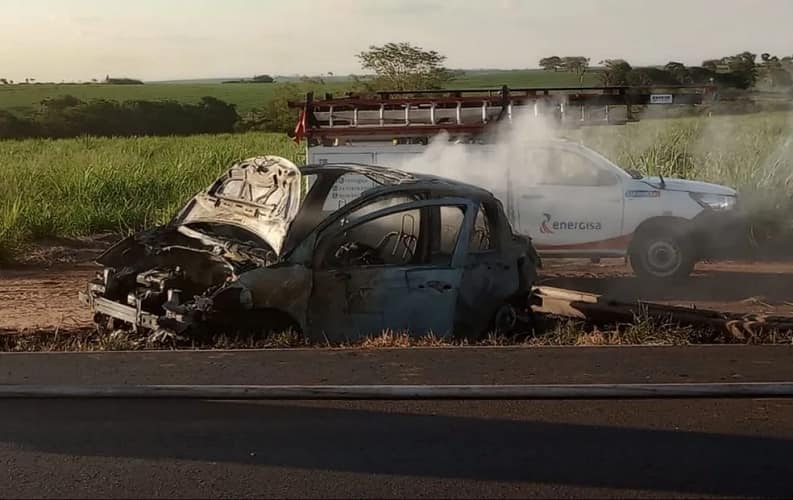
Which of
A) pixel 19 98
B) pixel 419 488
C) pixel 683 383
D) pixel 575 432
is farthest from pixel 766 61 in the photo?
pixel 19 98

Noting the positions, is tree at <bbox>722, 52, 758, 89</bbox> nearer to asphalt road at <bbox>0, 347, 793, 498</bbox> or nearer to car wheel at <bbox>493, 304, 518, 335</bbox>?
car wheel at <bbox>493, 304, 518, 335</bbox>

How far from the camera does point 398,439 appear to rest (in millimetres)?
6066

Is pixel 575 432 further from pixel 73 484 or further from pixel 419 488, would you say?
pixel 73 484

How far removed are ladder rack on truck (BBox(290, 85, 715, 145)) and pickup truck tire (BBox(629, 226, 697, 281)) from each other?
6.76 ft

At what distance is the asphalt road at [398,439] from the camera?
17.4 ft

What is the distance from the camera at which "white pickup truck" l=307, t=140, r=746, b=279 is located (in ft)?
43.3

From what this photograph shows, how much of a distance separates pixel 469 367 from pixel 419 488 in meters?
2.58

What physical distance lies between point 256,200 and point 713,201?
655cm

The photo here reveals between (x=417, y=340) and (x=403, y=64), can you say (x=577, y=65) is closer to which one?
(x=403, y=64)

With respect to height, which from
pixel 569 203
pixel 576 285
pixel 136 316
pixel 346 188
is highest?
pixel 346 188

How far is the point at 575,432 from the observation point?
6.17m

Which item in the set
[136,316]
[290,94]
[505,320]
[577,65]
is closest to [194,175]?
[577,65]

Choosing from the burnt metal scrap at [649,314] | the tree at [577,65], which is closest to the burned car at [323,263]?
the burnt metal scrap at [649,314]

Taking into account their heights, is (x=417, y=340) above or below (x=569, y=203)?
below
